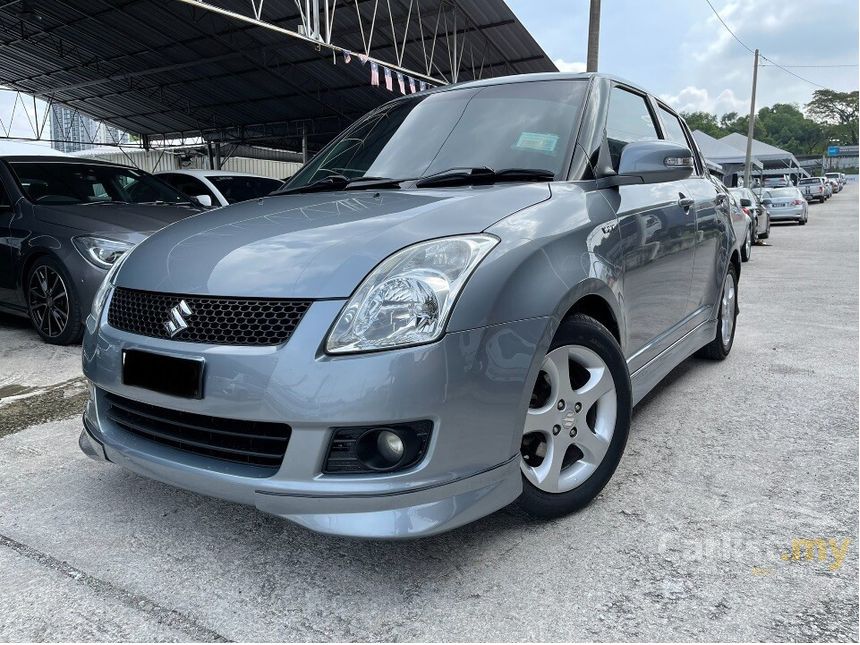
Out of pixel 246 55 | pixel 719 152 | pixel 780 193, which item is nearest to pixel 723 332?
pixel 246 55

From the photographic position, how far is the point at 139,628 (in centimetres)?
180

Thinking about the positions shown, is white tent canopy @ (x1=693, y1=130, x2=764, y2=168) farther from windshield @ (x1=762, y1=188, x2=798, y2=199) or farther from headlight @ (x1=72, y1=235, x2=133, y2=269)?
headlight @ (x1=72, y1=235, x2=133, y2=269)

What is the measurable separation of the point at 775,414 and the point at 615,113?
1.72 metres

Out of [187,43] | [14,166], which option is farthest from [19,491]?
[187,43]

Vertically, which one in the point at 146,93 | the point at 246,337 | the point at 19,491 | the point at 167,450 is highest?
the point at 146,93

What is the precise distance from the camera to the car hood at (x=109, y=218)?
4.97m

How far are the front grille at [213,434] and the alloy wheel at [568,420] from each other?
75 cm

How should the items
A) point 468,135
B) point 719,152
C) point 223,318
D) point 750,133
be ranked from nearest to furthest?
point 223,318 → point 468,135 → point 750,133 → point 719,152

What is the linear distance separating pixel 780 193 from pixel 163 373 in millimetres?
24259

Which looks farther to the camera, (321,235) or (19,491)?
(19,491)

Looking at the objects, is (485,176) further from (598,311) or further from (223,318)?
(223,318)

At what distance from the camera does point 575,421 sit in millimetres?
2367

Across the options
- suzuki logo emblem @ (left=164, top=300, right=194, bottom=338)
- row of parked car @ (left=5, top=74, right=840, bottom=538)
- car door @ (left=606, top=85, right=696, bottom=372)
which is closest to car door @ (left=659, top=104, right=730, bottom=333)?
car door @ (left=606, top=85, right=696, bottom=372)

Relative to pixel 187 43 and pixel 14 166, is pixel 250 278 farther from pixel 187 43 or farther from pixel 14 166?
pixel 187 43
